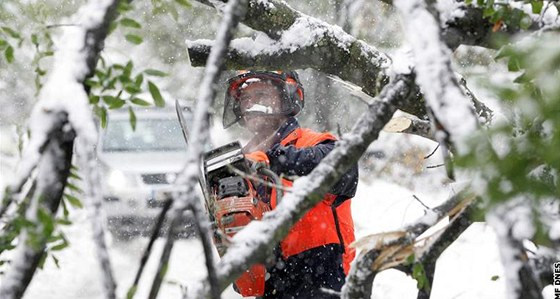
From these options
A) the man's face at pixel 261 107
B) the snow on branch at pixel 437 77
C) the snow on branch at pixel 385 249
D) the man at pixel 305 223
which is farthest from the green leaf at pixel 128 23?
the man's face at pixel 261 107

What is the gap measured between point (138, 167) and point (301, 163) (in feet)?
20.0

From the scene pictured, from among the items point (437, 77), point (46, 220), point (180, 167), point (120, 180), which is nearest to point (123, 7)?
point (46, 220)

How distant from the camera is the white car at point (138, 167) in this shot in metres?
8.84

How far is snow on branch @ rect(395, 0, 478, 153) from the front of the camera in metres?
1.29

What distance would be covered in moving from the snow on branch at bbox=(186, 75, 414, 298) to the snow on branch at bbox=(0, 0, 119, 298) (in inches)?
13.7

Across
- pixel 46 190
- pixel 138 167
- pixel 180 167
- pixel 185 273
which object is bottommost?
pixel 185 273

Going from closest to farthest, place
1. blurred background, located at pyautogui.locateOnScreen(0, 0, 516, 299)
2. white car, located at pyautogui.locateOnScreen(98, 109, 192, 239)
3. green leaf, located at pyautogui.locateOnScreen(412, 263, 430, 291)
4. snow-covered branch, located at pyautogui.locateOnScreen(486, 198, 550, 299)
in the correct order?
snow-covered branch, located at pyautogui.locateOnScreen(486, 198, 550, 299) < green leaf, located at pyautogui.locateOnScreen(412, 263, 430, 291) < blurred background, located at pyautogui.locateOnScreen(0, 0, 516, 299) < white car, located at pyautogui.locateOnScreen(98, 109, 192, 239)

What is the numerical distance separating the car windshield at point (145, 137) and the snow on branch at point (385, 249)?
791 cm

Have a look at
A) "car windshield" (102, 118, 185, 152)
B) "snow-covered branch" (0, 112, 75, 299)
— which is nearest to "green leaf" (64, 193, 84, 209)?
"snow-covered branch" (0, 112, 75, 299)

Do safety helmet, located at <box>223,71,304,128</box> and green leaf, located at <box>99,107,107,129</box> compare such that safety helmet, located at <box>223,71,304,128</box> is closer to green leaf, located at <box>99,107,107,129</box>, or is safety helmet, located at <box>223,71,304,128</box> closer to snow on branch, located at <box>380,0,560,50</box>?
snow on branch, located at <box>380,0,560,50</box>

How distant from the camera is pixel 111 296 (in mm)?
1307

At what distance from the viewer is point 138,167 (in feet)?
30.3

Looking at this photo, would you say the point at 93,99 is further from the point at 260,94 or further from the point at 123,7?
the point at 260,94

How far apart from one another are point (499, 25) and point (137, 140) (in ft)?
27.6
